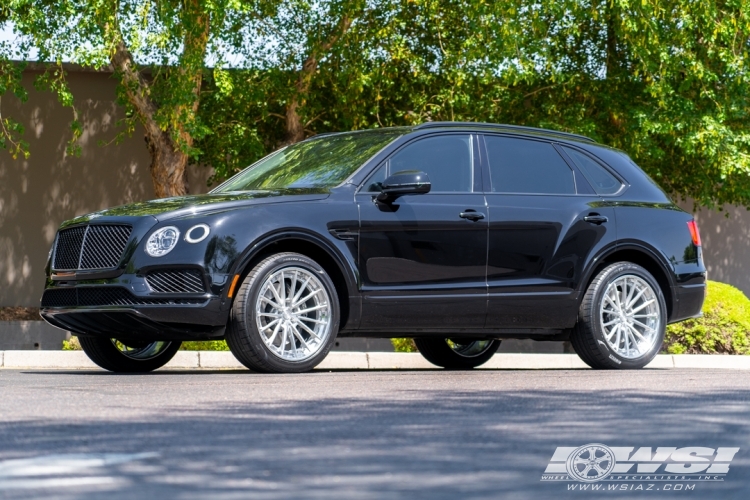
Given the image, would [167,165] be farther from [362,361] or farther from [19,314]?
[362,361]

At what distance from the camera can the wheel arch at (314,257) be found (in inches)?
330

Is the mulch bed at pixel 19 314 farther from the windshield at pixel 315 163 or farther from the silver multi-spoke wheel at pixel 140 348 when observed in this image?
the windshield at pixel 315 163

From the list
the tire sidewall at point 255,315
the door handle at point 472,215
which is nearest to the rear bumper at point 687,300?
the door handle at point 472,215

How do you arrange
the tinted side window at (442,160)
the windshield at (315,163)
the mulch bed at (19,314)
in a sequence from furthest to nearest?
the mulch bed at (19,314) → the tinted side window at (442,160) → the windshield at (315,163)

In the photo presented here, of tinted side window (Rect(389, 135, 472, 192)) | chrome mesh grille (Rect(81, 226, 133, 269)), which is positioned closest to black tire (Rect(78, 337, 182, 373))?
chrome mesh grille (Rect(81, 226, 133, 269))

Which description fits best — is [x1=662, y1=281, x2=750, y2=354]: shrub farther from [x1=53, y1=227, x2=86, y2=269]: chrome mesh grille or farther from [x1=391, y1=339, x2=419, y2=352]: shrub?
[x1=53, y1=227, x2=86, y2=269]: chrome mesh grille

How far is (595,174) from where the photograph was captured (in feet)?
34.3

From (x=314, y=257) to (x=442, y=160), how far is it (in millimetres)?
1445

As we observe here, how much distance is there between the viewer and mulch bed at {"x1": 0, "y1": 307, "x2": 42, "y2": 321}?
67.3ft

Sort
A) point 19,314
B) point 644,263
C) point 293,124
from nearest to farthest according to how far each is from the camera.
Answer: point 644,263 < point 293,124 < point 19,314

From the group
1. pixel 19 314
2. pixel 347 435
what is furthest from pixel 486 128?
pixel 19 314

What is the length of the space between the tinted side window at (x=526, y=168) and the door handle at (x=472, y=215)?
0.36 metres

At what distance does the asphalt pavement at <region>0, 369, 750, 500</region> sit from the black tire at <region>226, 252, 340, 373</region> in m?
0.55

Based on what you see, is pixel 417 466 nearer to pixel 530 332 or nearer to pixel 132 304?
pixel 132 304
